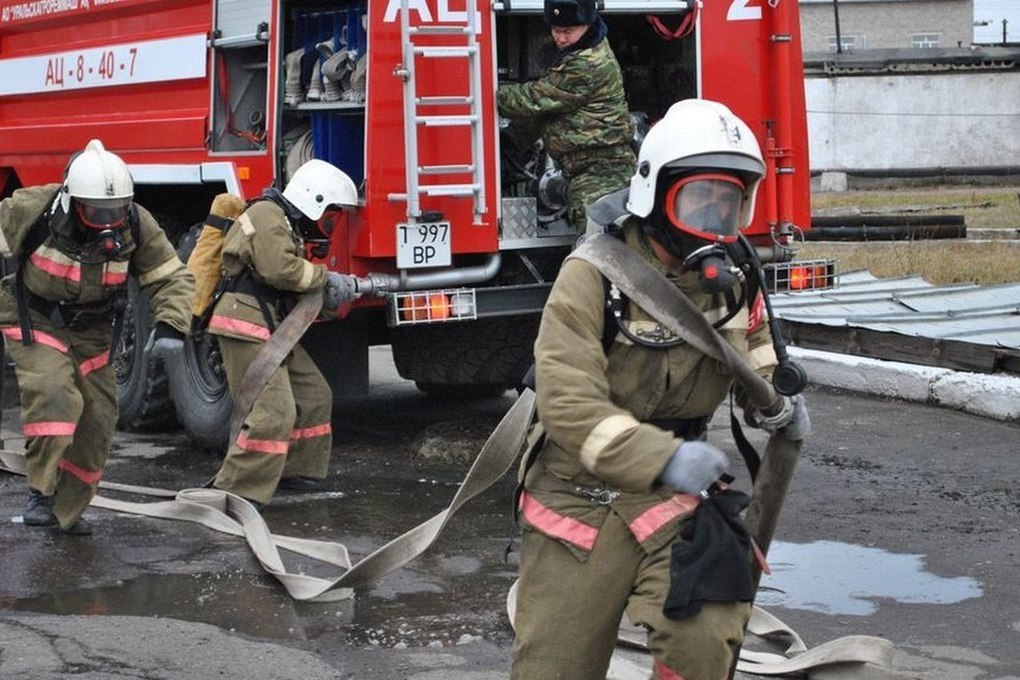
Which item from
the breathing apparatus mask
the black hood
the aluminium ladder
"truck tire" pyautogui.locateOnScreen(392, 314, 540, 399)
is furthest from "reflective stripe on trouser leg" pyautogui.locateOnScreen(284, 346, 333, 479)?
the black hood

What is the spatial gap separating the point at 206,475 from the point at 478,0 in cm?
262

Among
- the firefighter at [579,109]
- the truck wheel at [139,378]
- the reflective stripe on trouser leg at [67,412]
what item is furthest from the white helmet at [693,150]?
the truck wheel at [139,378]

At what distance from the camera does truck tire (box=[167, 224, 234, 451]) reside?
337 inches

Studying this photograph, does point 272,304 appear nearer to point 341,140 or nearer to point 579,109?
point 341,140

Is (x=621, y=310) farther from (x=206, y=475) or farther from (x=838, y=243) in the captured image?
(x=838, y=243)

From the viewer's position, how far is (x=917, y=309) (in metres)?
11.3

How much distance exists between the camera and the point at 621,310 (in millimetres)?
3629

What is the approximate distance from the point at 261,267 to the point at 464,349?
164 cm

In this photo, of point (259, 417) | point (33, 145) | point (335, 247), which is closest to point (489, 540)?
point (259, 417)

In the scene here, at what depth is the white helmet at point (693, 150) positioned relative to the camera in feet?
11.8

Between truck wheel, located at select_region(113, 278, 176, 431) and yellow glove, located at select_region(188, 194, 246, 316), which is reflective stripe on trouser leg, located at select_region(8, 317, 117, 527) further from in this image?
truck wheel, located at select_region(113, 278, 176, 431)

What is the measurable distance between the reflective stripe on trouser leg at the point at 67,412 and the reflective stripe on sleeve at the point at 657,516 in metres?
3.70

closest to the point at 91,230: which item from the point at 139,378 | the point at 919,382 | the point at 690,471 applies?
the point at 139,378

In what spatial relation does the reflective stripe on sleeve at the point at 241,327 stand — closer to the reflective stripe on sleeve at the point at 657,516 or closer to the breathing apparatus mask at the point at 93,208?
the breathing apparatus mask at the point at 93,208
